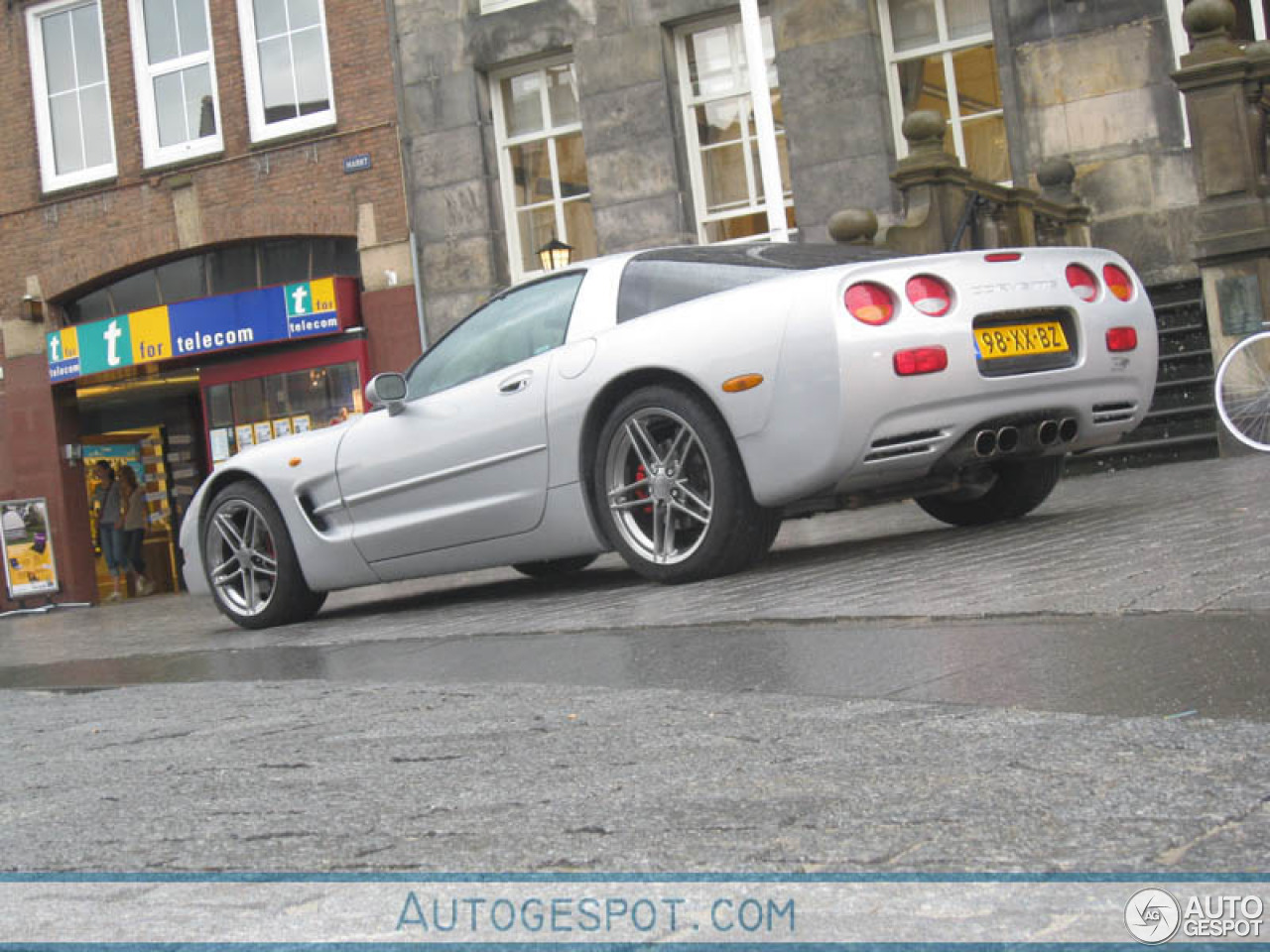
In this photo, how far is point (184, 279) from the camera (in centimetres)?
2156

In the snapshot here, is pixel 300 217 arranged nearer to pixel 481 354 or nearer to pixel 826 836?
pixel 481 354

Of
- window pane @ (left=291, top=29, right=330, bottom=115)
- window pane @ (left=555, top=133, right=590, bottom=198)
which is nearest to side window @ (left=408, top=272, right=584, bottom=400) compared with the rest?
window pane @ (left=555, top=133, right=590, bottom=198)

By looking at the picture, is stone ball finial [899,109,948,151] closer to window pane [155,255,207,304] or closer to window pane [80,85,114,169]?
window pane [155,255,207,304]

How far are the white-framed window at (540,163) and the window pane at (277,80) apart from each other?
2823 mm

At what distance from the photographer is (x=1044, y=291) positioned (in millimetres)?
6664

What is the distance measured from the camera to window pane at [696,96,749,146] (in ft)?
59.6

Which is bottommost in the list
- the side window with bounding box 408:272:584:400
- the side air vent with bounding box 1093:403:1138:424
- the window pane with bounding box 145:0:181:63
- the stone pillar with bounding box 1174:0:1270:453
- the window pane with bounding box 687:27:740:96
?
the side air vent with bounding box 1093:403:1138:424

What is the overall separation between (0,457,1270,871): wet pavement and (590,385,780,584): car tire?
184mm

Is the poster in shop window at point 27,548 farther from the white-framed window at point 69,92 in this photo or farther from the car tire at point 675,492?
the car tire at point 675,492

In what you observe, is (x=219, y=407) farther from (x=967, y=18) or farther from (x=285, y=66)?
Answer: (x=967, y=18)

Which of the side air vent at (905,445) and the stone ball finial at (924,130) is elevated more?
the stone ball finial at (924,130)

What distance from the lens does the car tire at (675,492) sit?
6516 mm

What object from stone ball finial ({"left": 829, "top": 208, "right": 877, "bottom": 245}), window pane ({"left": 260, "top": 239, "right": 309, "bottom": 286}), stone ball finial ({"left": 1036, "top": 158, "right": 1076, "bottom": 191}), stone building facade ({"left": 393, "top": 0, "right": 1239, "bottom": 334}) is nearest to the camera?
stone ball finial ({"left": 829, "top": 208, "right": 877, "bottom": 245})

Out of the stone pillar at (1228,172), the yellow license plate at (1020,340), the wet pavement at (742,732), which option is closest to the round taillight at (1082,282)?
the yellow license plate at (1020,340)
